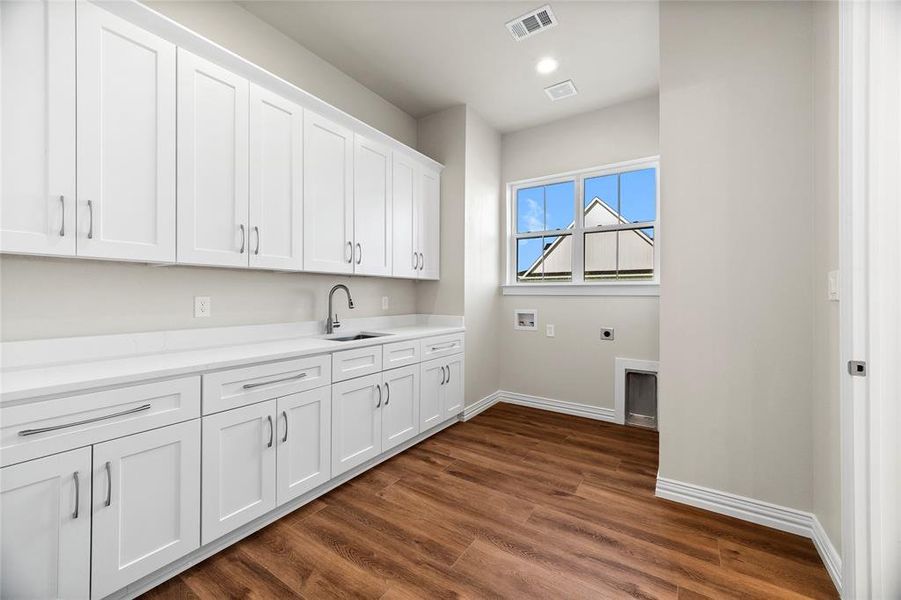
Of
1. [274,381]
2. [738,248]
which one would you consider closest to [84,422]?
[274,381]

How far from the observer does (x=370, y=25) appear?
8.01 ft

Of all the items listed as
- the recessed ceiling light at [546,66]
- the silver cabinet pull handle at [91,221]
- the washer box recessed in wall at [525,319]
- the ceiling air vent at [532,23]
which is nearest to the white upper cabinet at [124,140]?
the silver cabinet pull handle at [91,221]

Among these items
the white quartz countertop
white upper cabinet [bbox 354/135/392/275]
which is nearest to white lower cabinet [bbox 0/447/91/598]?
the white quartz countertop

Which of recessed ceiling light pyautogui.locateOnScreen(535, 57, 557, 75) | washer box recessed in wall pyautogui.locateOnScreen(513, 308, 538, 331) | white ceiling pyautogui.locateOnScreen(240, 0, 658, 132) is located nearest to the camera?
white ceiling pyautogui.locateOnScreen(240, 0, 658, 132)

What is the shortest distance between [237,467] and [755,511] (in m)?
2.63

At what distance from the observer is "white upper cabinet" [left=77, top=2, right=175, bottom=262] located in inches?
57.4

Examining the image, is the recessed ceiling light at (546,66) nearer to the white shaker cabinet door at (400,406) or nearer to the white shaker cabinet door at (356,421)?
the white shaker cabinet door at (400,406)

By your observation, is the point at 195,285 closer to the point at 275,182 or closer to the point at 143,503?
the point at 275,182

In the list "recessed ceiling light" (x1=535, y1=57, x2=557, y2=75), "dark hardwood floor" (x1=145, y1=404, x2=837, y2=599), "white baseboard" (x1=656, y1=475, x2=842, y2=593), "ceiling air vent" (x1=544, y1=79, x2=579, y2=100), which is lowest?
"dark hardwood floor" (x1=145, y1=404, x2=837, y2=599)

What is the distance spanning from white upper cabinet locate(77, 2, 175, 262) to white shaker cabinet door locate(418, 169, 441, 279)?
1955 millimetres

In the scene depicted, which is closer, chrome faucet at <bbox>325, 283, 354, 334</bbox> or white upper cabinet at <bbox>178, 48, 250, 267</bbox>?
white upper cabinet at <bbox>178, 48, 250, 267</bbox>

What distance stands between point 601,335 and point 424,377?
1.79 metres

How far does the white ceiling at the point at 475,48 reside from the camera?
231 centimetres

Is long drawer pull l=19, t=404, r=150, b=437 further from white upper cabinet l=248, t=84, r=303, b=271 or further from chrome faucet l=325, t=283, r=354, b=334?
chrome faucet l=325, t=283, r=354, b=334
